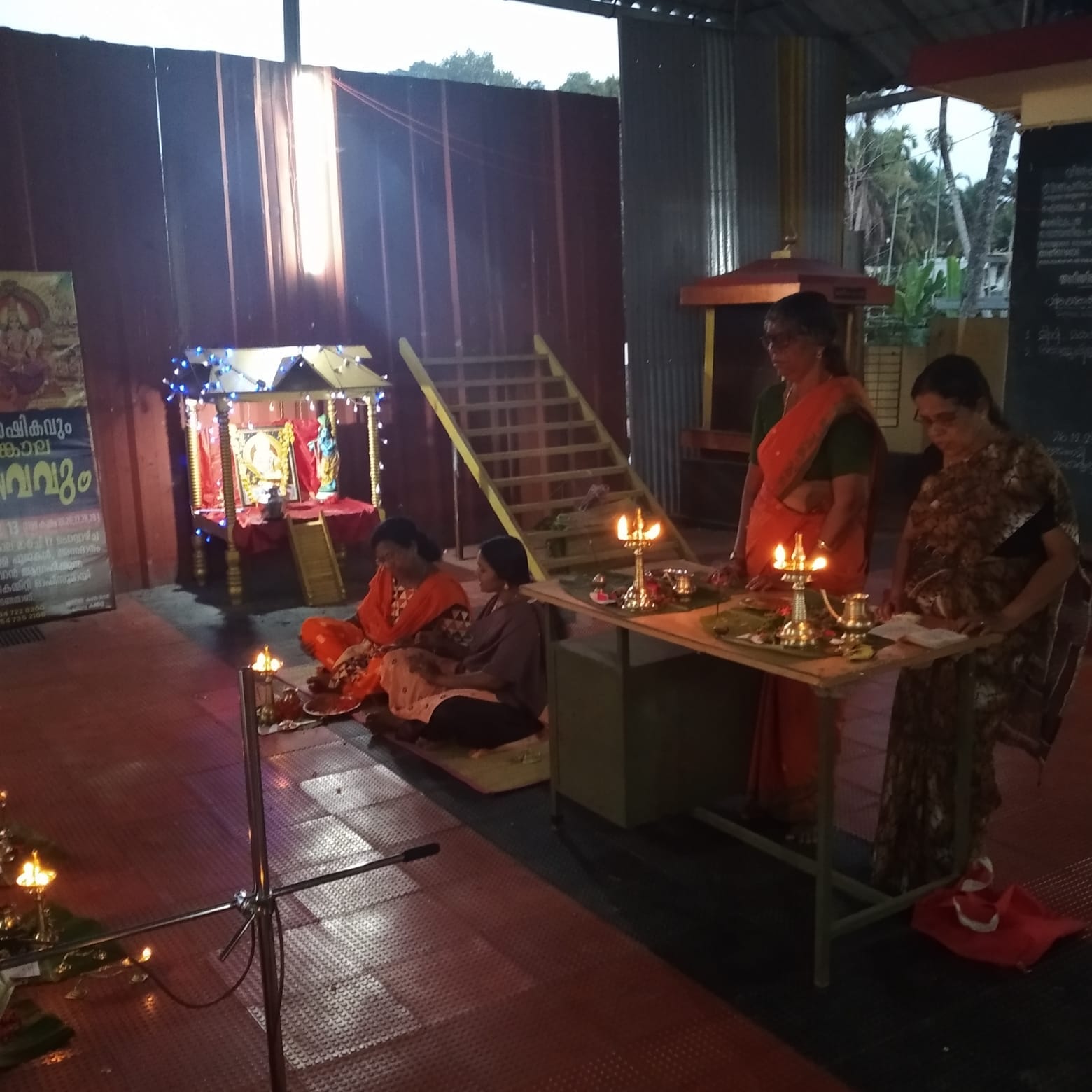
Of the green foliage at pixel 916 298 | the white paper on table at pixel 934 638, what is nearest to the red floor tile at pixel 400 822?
the white paper on table at pixel 934 638

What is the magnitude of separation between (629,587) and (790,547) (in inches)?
22.6

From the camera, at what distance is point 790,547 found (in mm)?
3891

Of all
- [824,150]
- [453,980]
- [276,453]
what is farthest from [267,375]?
[824,150]

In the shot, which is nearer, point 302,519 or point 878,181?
point 302,519

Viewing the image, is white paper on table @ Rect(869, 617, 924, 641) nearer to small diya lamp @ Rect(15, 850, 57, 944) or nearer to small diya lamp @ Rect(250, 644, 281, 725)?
small diya lamp @ Rect(15, 850, 57, 944)

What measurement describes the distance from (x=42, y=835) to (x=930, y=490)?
3.36m

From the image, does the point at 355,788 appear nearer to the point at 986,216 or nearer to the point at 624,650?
the point at 624,650

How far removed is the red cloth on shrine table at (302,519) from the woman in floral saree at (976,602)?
16.0 ft

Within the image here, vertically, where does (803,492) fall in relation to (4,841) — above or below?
above

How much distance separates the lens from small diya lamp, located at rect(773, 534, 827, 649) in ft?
10.2

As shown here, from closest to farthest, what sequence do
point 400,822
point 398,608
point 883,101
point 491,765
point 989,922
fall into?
point 989,922 → point 400,822 → point 491,765 → point 398,608 → point 883,101

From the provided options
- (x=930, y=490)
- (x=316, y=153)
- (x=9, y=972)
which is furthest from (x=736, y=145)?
(x=9, y=972)

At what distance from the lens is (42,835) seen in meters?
4.21

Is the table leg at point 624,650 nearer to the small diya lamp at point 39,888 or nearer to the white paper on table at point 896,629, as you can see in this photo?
the white paper on table at point 896,629
